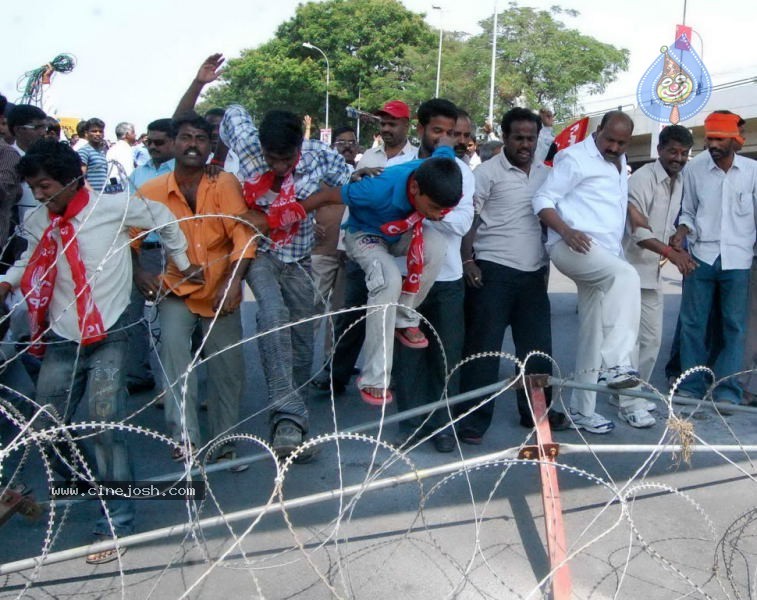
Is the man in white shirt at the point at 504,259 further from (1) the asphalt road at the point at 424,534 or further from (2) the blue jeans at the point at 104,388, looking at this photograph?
(2) the blue jeans at the point at 104,388

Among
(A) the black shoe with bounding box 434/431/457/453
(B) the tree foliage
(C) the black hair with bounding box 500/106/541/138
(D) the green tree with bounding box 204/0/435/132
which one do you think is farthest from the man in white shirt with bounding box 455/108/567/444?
(D) the green tree with bounding box 204/0/435/132

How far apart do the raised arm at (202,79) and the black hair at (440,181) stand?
149 cm

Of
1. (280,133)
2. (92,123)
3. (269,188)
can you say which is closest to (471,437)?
(269,188)

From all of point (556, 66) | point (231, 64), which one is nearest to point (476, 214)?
point (556, 66)

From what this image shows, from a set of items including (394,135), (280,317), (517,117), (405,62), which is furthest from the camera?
(405,62)

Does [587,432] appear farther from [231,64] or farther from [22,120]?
[231,64]

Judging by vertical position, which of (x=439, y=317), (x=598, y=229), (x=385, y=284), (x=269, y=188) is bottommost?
(x=439, y=317)

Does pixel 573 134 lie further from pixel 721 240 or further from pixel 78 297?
pixel 78 297

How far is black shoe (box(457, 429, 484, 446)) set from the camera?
448 cm

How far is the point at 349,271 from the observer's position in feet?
15.5

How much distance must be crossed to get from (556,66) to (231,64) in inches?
1000

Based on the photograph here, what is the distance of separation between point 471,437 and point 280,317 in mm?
1444

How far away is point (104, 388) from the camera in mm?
3223

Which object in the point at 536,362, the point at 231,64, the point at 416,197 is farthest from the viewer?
the point at 231,64
